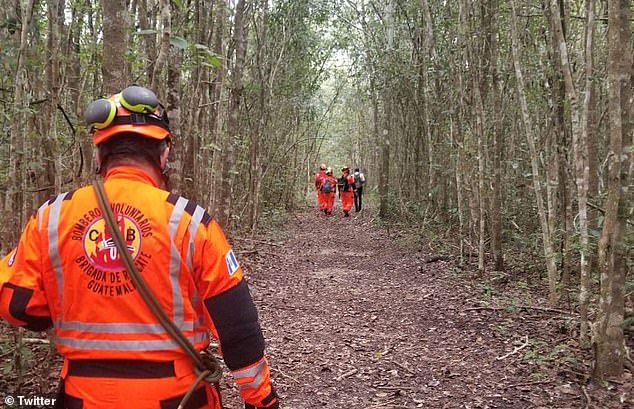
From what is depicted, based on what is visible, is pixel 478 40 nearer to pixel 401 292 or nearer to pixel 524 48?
pixel 524 48

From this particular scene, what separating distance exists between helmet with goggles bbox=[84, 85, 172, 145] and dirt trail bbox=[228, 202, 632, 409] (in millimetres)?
3098

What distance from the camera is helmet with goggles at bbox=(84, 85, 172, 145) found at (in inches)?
71.7

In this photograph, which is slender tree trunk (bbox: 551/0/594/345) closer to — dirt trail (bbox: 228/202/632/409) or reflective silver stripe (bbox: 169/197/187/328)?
→ dirt trail (bbox: 228/202/632/409)

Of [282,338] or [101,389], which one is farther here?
[282,338]

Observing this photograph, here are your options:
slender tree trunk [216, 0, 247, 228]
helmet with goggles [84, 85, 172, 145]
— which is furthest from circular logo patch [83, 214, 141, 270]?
slender tree trunk [216, 0, 247, 228]

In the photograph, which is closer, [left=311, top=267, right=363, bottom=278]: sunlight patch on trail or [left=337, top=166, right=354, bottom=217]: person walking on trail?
[left=311, top=267, right=363, bottom=278]: sunlight patch on trail

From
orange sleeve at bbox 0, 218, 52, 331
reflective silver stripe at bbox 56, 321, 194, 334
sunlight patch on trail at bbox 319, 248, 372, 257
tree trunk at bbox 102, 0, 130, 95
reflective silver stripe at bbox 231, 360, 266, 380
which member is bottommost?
sunlight patch on trail at bbox 319, 248, 372, 257

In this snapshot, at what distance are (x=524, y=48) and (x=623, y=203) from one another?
5490 mm

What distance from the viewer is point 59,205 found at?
71.4 inches

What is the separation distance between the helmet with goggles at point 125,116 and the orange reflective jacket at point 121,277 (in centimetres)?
18

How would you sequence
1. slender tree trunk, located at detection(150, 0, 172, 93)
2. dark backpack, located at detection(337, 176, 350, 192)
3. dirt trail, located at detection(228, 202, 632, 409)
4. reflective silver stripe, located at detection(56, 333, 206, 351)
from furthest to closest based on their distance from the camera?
dark backpack, located at detection(337, 176, 350, 192), dirt trail, located at detection(228, 202, 632, 409), slender tree trunk, located at detection(150, 0, 172, 93), reflective silver stripe, located at detection(56, 333, 206, 351)

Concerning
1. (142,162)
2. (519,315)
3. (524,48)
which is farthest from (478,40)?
(142,162)

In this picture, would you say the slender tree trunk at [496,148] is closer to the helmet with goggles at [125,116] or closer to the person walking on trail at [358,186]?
the helmet with goggles at [125,116]

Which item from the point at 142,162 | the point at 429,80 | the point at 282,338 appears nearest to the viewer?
the point at 142,162
